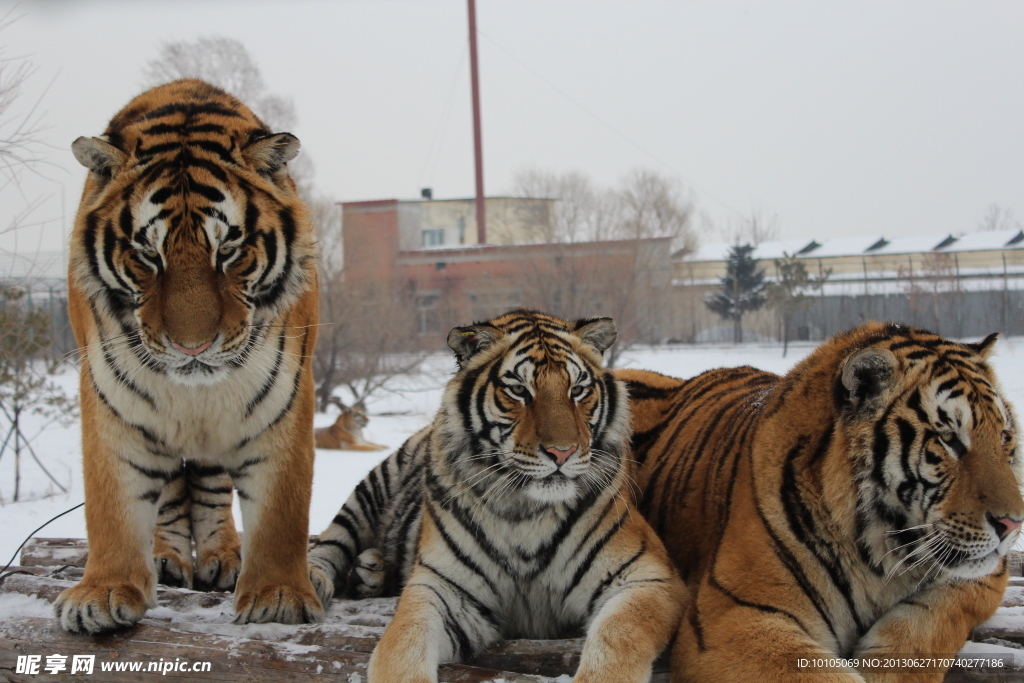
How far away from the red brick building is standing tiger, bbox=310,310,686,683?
378 inches

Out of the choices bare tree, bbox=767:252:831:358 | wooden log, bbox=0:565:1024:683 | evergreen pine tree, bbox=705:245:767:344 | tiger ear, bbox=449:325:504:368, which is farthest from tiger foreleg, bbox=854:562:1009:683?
evergreen pine tree, bbox=705:245:767:344

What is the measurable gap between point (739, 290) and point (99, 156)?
11.1 metres

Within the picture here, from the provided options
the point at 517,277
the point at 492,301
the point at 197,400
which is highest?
the point at 517,277

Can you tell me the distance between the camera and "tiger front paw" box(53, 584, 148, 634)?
1887mm

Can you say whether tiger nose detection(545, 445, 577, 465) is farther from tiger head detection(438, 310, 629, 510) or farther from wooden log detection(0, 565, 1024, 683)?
wooden log detection(0, 565, 1024, 683)

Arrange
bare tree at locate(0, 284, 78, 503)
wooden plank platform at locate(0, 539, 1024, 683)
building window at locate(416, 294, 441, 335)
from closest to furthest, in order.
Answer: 1. wooden plank platform at locate(0, 539, 1024, 683)
2. bare tree at locate(0, 284, 78, 503)
3. building window at locate(416, 294, 441, 335)

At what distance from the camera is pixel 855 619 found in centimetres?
174

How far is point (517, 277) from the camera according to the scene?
48.0ft

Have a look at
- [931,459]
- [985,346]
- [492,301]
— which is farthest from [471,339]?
[492,301]

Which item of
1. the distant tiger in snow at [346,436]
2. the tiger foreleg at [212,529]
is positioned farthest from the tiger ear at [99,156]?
the distant tiger in snow at [346,436]

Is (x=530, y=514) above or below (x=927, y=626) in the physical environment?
above

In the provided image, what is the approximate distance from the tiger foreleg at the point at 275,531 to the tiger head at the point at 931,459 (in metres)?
1.37

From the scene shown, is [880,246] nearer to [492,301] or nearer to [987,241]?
[987,241]

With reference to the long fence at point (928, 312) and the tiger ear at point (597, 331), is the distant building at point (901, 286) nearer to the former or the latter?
the long fence at point (928, 312)
